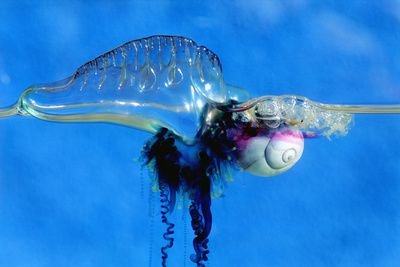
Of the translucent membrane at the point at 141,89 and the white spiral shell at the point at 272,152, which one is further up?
the translucent membrane at the point at 141,89

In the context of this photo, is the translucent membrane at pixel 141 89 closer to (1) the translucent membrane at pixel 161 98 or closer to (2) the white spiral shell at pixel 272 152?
(1) the translucent membrane at pixel 161 98

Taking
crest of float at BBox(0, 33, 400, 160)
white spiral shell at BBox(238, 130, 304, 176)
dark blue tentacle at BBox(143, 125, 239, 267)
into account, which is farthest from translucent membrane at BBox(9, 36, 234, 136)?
white spiral shell at BBox(238, 130, 304, 176)

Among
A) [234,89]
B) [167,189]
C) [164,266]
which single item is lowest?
[164,266]

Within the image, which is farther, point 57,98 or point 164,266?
point 164,266

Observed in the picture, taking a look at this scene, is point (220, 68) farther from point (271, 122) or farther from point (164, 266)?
point (164, 266)

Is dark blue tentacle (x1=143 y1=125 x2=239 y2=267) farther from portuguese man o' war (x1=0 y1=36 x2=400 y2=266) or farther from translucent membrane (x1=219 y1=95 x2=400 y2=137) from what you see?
translucent membrane (x1=219 y1=95 x2=400 y2=137)

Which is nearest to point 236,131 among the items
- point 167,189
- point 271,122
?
point 271,122

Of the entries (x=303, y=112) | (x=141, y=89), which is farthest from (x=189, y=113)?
(x=303, y=112)

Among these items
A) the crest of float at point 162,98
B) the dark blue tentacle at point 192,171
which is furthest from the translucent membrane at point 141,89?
the dark blue tentacle at point 192,171

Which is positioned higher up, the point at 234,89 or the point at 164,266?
the point at 234,89
